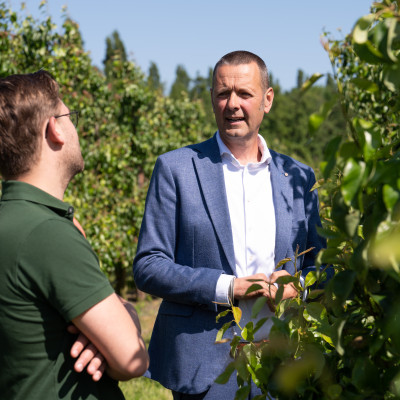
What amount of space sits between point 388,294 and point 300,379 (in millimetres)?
251

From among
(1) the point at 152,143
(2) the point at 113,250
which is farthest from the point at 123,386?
(1) the point at 152,143

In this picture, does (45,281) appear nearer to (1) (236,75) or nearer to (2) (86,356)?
(2) (86,356)

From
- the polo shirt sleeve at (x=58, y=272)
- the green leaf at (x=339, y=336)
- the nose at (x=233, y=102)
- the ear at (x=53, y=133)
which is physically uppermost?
the ear at (x=53, y=133)

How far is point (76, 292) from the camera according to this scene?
52.1 inches

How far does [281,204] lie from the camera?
234 cm

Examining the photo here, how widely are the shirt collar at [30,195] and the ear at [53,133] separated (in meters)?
0.15

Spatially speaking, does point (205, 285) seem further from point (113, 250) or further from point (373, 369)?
point (113, 250)

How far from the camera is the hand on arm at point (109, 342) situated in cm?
136

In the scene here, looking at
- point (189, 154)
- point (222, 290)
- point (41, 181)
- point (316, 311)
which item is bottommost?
point (222, 290)

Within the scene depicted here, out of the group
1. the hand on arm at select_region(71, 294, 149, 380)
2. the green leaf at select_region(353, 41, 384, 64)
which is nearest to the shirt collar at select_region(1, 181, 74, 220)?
the hand on arm at select_region(71, 294, 149, 380)

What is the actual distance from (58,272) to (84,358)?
0.24m

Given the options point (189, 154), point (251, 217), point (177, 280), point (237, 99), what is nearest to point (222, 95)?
point (237, 99)

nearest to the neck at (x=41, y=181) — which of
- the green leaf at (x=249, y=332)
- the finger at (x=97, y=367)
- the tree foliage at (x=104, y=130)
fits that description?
the finger at (x=97, y=367)

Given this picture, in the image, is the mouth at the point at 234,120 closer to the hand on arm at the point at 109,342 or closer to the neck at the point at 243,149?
the neck at the point at 243,149
